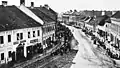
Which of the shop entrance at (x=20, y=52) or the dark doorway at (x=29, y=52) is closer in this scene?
the shop entrance at (x=20, y=52)

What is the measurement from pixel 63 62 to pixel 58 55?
17.6 feet

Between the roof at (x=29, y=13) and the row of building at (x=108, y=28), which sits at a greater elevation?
the roof at (x=29, y=13)

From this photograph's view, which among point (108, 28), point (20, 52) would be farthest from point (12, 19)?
point (108, 28)

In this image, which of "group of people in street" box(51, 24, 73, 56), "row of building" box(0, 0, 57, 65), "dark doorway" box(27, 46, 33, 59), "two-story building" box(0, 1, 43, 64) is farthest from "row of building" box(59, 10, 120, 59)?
"dark doorway" box(27, 46, 33, 59)

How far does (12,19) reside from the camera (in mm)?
33094

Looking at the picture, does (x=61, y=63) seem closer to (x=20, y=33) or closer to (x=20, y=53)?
(x=20, y=53)

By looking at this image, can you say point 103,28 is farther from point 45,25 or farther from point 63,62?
point 63,62

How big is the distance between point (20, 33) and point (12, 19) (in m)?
3.21

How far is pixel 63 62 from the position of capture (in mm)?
29969

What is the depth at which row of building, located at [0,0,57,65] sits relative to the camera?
2844 centimetres

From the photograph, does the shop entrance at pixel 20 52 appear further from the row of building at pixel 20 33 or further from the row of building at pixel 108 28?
the row of building at pixel 108 28

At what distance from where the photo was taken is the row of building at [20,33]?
93.3 feet

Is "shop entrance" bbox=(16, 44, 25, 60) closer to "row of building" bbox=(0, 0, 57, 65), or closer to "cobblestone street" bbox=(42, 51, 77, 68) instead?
"row of building" bbox=(0, 0, 57, 65)

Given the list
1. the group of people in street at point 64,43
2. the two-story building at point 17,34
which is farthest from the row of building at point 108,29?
the two-story building at point 17,34
